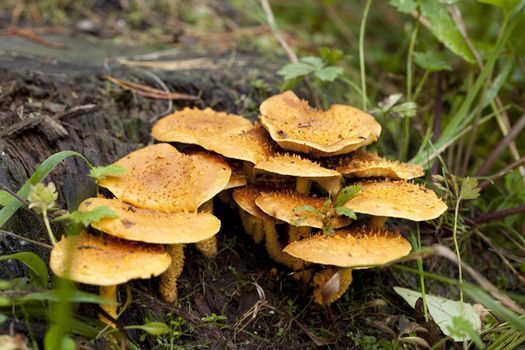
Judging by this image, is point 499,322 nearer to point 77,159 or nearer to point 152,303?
point 152,303

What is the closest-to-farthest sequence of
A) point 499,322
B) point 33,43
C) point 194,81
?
point 499,322
point 194,81
point 33,43

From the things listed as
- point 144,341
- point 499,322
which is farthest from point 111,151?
point 499,322

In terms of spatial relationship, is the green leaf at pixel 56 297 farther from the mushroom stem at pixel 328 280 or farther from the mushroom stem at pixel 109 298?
the mushroom stem at pixel 328 280

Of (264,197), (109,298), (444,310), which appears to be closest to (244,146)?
(264,197)

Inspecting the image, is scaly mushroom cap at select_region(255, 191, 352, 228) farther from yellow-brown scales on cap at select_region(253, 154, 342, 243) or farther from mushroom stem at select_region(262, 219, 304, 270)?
mushroom stem at select_region(262, 219, 304, 270)

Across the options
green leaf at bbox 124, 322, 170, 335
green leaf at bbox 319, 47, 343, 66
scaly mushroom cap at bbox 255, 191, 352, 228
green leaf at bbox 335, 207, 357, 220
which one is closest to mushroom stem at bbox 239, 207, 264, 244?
scaly mushroom cap at bbox 255, 191, 352, 228

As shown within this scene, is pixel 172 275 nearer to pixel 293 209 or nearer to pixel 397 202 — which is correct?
pixel 293 209
